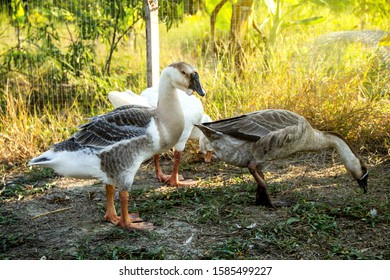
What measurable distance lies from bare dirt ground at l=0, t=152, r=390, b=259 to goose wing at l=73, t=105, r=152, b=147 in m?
0.80

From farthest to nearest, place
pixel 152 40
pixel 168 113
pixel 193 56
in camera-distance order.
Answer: pixel 193 56, pixel 152 40, pixel 168 113

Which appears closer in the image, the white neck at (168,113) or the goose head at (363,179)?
the white neck at (168,113)

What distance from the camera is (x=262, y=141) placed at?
5266 millimetres

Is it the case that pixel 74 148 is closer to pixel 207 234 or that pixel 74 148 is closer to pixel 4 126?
pixel 207 234

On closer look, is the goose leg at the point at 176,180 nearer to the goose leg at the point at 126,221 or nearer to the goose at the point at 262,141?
the goose at the point at 262,141

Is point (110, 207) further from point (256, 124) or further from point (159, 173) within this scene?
point (256, 124)

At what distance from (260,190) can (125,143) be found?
1406 millimetres

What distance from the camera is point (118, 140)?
4742mm

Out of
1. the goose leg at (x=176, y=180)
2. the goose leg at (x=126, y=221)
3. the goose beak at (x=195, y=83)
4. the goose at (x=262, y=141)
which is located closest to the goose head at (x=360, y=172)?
the goose at (x=262, y=141)

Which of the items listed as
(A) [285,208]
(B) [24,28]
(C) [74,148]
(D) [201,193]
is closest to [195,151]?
(D) [201,193]

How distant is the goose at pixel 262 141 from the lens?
5.27 m

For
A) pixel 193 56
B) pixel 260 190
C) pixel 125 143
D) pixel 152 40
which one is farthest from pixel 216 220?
pixel 193 56

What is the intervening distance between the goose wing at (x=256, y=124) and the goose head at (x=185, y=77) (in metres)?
0.67

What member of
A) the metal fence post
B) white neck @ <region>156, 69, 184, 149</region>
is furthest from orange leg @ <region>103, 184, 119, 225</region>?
the metal fence post
